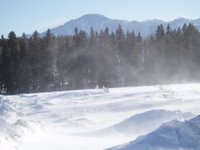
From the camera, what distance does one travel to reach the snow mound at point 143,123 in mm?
12679

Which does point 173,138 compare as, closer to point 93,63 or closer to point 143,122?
point 143,122

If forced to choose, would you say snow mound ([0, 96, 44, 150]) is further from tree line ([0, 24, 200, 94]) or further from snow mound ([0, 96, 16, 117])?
tree line ([0, 24, 200, 94])

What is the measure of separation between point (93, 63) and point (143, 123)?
102 ft

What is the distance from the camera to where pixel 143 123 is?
42.9 feet

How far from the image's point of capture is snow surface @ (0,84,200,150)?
32.5 feet

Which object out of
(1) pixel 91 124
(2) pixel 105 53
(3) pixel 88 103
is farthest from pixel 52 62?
(1) pixel 91 124

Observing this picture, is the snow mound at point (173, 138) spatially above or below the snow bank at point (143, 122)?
above

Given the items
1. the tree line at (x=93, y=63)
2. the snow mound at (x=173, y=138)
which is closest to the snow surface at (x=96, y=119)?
the snow mound at (x=173, y=138)

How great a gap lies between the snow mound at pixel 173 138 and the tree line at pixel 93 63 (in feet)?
112

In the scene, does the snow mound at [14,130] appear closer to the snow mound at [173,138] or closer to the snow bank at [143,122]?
the snow bank at [143,122]

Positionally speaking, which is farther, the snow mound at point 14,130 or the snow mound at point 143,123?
the snow mound at point 143,123

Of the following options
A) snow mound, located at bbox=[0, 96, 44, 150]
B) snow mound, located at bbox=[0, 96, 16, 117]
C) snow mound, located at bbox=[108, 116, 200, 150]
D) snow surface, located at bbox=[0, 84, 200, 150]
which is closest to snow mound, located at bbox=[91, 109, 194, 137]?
snow surface, located at bbox=[0, 84, 200, 150]

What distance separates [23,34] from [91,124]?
1590 inches

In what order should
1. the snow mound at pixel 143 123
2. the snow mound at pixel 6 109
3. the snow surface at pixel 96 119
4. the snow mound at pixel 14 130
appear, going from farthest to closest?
the snow mound at pixel 6 109, the snow mound at pixel 143 123, the snow mound at pixel 14 130, the snow surface at pixel 96 119
